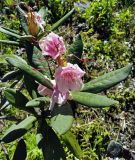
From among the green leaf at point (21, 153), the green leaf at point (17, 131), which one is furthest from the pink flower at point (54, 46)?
the green leaf at point (21, 153)

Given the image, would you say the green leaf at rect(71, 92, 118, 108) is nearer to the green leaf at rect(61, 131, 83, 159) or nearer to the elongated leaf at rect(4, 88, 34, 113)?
the elongated leaf at rect(4, 88, 34, 113)

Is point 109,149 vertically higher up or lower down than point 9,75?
lower down

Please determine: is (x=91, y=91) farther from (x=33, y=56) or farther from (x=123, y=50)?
(x=123, y=50)

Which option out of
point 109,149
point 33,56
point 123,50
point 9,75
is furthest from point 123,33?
point 33,56

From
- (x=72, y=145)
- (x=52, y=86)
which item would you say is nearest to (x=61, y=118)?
(x=52, y=86)

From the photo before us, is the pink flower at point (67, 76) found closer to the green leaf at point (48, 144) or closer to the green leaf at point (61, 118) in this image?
the green leaf at point (61, 118)

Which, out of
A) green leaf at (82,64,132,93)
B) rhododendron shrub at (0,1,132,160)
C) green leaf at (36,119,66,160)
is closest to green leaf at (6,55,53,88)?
rhododendron shrub at (0,1,132,160)
